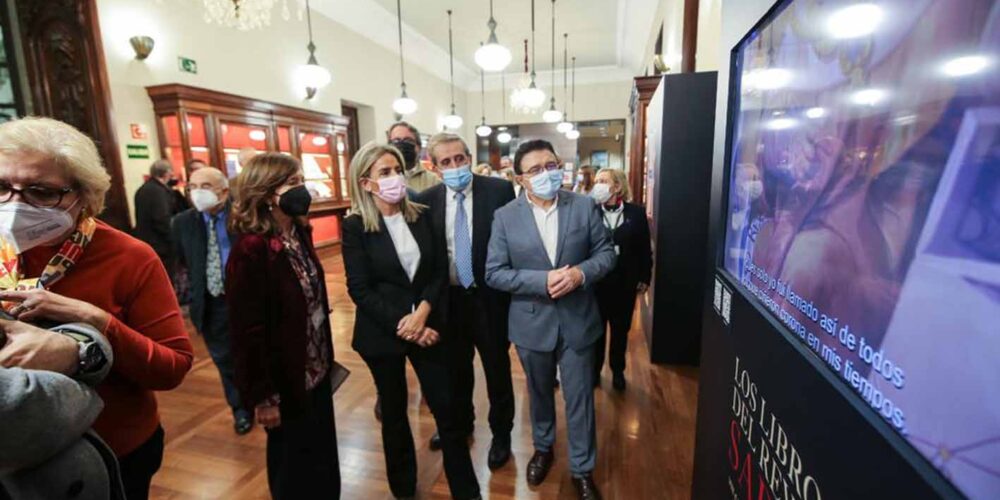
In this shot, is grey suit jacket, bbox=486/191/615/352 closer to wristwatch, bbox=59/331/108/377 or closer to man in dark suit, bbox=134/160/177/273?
wristwatch, bbox=59/331/108/377

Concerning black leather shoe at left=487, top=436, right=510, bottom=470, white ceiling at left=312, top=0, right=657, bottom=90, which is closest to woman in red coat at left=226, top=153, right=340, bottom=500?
black leather shoe at left=487, top=436, right=510, bottom=470

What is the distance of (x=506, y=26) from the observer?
8.13 m

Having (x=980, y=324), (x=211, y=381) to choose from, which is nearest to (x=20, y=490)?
(x=980, y=324)

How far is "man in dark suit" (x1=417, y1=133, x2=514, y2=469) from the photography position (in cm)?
201

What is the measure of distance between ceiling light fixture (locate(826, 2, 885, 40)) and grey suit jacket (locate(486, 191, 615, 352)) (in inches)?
44.5

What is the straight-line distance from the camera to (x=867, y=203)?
0.61 m

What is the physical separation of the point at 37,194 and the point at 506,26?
829 cm

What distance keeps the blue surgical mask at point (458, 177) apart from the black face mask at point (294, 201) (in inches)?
25.5

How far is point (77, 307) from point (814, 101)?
4.61ft

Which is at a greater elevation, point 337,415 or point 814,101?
point 814,101

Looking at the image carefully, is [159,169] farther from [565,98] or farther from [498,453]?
[565,98]

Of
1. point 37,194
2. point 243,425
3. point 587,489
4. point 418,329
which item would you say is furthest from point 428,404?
point 243,425

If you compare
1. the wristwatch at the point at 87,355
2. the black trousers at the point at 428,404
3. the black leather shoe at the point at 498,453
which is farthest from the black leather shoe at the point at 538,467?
the wristwatch at the point at 87,355

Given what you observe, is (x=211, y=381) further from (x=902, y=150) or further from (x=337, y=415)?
(x=902, y=150)
